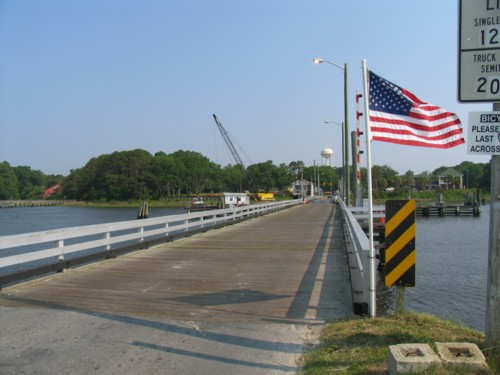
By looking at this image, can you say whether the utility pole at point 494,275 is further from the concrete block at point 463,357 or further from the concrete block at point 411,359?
the concrete block at point 411,359

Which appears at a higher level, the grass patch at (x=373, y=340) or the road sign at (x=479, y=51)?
the road sign at (x=479, y=51)

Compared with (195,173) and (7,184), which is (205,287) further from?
(7,184)

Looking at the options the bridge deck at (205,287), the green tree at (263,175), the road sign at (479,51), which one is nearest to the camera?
Answer: the road sign at (479,51)

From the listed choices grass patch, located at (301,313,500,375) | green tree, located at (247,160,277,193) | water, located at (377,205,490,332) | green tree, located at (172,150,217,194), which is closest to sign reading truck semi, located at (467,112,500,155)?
grass patch, located at (301,313,500,375)

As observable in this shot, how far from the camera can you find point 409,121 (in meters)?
6.49

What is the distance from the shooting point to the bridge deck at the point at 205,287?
7.07 m

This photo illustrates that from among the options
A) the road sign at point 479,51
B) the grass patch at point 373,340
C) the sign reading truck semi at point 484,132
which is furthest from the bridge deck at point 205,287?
the road sign at point 479,51

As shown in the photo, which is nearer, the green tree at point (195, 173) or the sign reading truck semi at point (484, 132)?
the sign reading truck semi at point (484, 132)

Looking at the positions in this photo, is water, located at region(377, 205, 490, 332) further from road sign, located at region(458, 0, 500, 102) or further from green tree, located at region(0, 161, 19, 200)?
green tree, located at region(0, 161, 19, 200)

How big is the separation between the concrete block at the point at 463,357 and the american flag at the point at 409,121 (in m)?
3.01

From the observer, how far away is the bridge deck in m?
7.07

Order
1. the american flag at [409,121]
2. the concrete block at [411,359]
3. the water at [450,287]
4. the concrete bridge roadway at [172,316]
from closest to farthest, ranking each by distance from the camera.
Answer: the concrete block at [411,359], the concrete bridge roadway at [172,316], the american flag at [409,121], the water at [450,287]

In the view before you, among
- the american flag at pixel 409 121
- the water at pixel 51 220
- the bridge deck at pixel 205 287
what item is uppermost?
the american flag at pixel 409 121

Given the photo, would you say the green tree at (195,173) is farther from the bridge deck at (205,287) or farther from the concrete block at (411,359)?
the concrete block at (411,359)
